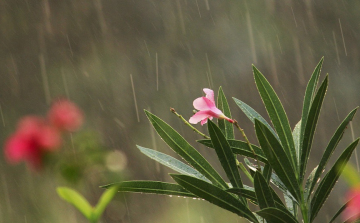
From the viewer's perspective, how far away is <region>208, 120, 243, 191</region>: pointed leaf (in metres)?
0.58

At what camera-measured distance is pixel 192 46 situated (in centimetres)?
488

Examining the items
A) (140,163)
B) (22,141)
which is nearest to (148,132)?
(140,163)

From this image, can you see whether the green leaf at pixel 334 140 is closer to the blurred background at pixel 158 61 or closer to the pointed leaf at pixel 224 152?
the pointed leaf at pixel 224 152

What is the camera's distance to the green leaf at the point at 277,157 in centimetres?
55

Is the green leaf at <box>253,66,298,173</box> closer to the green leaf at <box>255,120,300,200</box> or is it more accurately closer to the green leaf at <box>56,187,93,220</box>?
the green leaf at <box>255,120,300,200</box>

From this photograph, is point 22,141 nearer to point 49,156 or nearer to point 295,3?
point 49,156

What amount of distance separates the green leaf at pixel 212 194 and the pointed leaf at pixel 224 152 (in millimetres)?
25

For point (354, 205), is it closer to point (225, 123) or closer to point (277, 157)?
point (277, 157)

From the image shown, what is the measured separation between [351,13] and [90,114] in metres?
2.61

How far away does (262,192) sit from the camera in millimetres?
565

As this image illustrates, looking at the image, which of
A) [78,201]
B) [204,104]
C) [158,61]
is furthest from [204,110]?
[158,61]

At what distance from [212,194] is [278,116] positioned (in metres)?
0.12

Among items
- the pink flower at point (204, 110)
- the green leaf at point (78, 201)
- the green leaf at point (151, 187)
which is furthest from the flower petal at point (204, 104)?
the green leaf at point (78, 201)

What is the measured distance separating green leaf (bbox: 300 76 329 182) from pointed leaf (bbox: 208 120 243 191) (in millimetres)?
77
